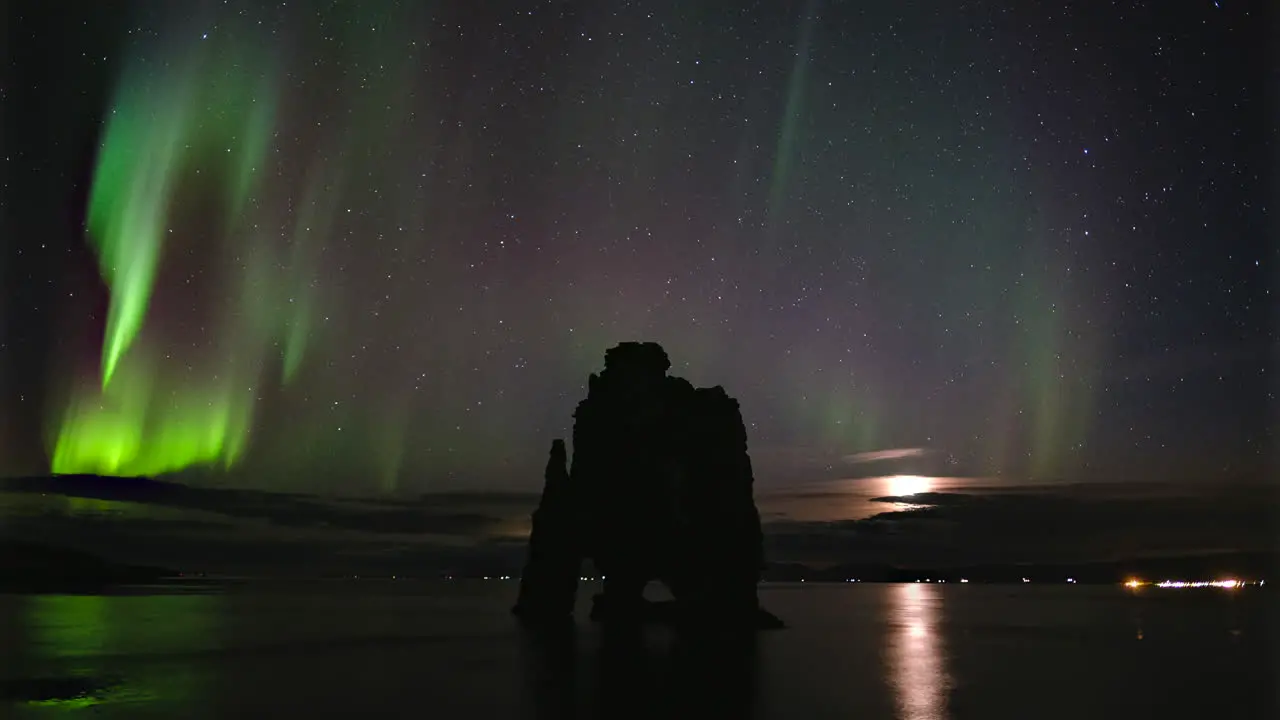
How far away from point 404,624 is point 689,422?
2190 inches

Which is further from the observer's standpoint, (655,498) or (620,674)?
(655,498)

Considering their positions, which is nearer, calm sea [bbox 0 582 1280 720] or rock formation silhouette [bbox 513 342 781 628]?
calm sea [bbox 0 582 1280 720]

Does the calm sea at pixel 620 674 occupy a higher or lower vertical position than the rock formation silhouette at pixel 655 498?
lower

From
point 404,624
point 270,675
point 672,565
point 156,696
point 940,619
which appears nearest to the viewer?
point 156,696

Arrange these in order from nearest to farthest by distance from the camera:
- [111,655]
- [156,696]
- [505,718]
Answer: [505,718] → [156,696] → [111,655]

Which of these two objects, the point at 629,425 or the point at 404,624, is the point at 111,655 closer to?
the point at 629,425

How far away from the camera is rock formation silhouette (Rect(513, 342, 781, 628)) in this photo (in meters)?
78.6

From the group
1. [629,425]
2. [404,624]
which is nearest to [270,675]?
[629,425]

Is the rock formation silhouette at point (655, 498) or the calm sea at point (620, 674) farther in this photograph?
the rock formation silhouette at point (655, 498)

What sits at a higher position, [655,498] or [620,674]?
[655,498]

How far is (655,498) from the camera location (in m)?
78.9

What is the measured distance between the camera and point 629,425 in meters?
80.1

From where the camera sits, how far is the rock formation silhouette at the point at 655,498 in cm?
7856

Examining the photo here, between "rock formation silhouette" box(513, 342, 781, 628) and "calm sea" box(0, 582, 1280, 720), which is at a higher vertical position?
"rock formation silhouette" box(513, 342, 781, 628)
